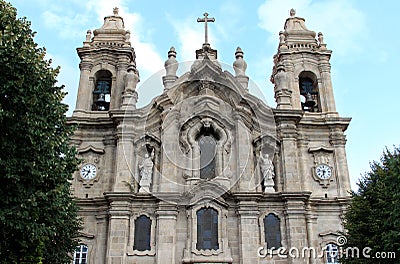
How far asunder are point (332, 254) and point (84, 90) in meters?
15.9

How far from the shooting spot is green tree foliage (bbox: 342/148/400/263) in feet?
46.8

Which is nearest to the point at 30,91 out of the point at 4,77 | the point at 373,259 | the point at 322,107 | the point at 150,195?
the point at 4,77

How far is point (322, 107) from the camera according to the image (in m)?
25.6

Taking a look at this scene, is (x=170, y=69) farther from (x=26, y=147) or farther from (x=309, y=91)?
(x=26, y=147)

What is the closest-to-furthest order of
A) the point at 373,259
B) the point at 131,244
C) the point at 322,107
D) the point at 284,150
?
the point at 373,259 → the point at 131,244 → the point at 284,150 → the point at 322,107

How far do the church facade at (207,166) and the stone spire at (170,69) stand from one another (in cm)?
7

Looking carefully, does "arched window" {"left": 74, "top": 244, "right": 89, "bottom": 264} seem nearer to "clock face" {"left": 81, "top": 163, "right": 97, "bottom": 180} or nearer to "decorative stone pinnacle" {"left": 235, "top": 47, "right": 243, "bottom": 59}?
"clock face" {"left": 81, "top": 163, "right": 97, "bottom": 180}

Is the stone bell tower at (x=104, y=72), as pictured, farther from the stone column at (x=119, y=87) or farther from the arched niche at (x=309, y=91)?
the arched niche at (x=309, y=91)

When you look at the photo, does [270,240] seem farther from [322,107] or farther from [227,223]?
[322,107]

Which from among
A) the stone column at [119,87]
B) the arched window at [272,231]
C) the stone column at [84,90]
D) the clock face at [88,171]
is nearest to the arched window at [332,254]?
the arched window at [272,231]

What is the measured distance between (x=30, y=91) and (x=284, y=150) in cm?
1342

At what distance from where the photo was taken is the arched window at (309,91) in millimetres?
26234

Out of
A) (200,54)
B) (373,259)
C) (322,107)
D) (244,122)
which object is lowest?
(373,259)

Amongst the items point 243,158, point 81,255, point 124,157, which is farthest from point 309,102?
point 81,255
